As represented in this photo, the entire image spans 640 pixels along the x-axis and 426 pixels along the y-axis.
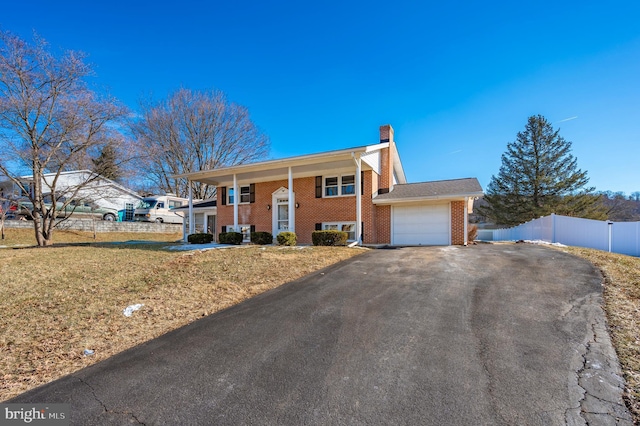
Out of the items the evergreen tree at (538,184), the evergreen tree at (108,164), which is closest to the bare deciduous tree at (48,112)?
the evergreen tree at (108,164)

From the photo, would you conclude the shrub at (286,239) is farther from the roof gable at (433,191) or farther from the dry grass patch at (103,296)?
the roof gable at (433,191)

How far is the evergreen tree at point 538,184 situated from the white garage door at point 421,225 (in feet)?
63.7

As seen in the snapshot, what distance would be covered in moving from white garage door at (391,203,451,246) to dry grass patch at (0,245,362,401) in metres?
5.07

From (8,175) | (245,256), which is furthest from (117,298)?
(8,175)

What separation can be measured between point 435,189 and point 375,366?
1239 cm

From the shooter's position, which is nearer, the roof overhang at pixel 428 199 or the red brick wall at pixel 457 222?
the roof overhang at pixel 428 199

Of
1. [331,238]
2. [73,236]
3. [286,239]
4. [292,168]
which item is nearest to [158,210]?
[73,236]

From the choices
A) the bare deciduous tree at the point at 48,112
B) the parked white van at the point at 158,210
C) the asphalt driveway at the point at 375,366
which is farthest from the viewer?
the parked white van at the point at 158,210

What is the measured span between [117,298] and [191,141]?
977 inches

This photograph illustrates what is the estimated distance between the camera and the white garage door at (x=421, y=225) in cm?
1368

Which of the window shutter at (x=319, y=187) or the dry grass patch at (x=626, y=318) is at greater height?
the window shutter at (x=319, y=187)

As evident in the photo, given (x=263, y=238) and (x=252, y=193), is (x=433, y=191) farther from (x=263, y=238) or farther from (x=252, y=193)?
(x=252, y=193)

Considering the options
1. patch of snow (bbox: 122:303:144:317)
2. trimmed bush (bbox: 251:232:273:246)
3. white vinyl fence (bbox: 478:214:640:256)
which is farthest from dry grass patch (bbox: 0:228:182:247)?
white vinyl fence (bbox: 478:214:640:256)

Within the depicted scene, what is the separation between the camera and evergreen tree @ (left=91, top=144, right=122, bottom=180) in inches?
583
